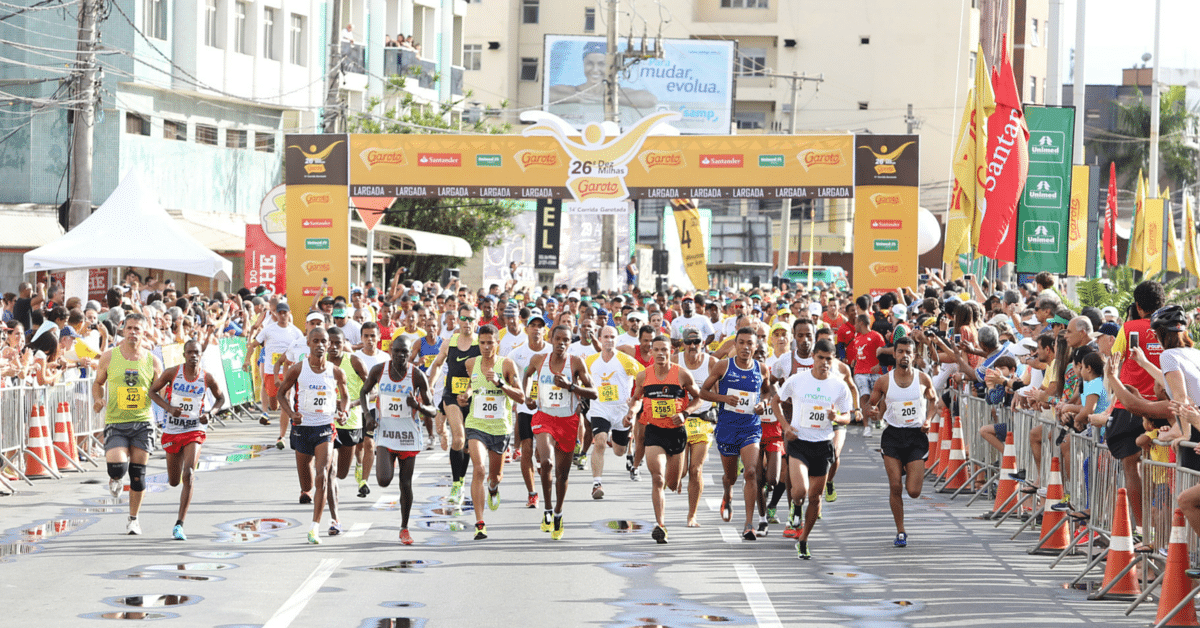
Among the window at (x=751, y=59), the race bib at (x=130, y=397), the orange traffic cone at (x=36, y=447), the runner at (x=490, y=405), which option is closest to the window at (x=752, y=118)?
the window at (x=751, y=59)

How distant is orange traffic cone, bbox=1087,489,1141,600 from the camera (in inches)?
380

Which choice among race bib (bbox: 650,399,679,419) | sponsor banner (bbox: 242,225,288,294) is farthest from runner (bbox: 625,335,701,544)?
sponsor banner (bbox: 242,225,288,294)

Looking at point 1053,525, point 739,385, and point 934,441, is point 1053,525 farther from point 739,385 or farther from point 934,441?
point 934,441

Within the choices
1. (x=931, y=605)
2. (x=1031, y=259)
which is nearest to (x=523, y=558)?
(x=931, y=605)

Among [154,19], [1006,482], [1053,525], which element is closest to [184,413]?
[1053,525]

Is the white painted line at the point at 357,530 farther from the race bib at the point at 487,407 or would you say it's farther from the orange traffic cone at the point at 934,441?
the orange traffic cone at the point at 934,441

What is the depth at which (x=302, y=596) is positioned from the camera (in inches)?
373

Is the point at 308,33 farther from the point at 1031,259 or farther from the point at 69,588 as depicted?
the point at 69,588

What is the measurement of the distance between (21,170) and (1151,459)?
102 ft

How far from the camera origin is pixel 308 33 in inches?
1714

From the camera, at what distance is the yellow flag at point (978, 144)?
19875 millimetres

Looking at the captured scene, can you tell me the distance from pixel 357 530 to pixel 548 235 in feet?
97.1

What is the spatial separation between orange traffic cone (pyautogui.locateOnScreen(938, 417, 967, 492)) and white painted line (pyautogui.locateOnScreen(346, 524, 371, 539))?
21.5ft

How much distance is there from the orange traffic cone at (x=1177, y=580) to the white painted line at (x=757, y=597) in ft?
7.33
